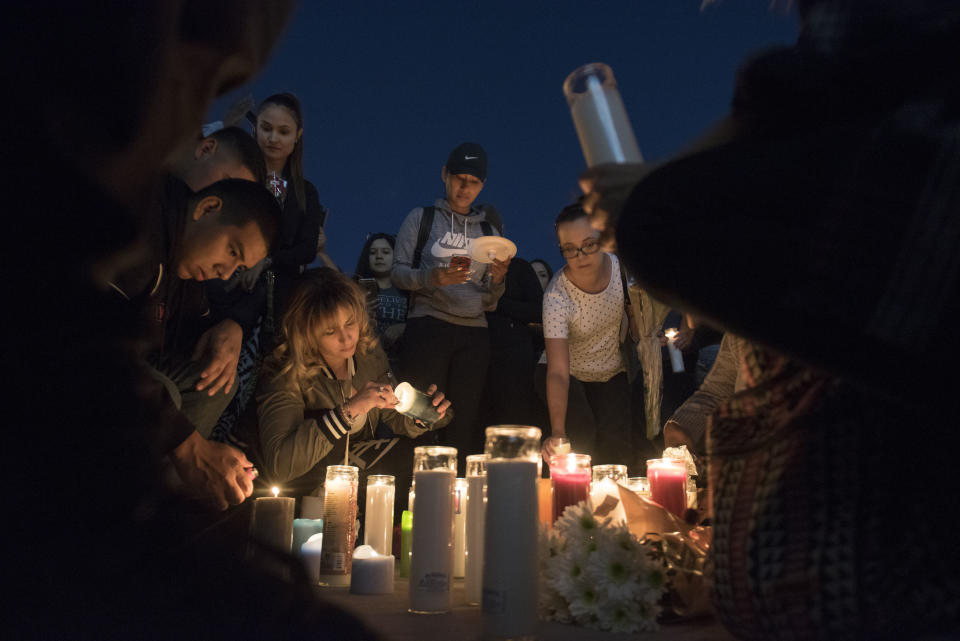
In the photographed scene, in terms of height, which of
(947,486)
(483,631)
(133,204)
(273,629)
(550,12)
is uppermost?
(550,12)

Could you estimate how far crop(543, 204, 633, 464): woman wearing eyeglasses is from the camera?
333cm

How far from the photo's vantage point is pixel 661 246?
792 mm

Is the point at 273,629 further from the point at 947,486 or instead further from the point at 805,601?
the point at 947,486

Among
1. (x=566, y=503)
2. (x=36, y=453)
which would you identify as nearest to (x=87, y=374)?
(x=36, y=453)

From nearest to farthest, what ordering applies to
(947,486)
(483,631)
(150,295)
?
1. (947,486)
2. (483,631)
3. (150,295)

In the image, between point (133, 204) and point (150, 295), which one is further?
point (150, 295)

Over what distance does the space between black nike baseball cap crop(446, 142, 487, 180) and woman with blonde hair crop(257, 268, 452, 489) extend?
3.16ft

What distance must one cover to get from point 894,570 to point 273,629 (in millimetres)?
654

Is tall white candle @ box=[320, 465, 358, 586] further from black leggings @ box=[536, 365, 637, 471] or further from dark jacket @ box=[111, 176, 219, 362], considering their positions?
black leggings @ box=[536, 365, 637, 471]

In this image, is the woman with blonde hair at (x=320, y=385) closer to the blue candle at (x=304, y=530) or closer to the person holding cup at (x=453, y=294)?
the person holding cup at (x=453, y=294)

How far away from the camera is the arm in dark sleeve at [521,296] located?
12.6ft

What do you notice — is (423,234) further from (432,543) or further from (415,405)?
(432,543)

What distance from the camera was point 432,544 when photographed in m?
1.21

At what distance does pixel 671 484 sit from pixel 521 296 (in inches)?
96.7
